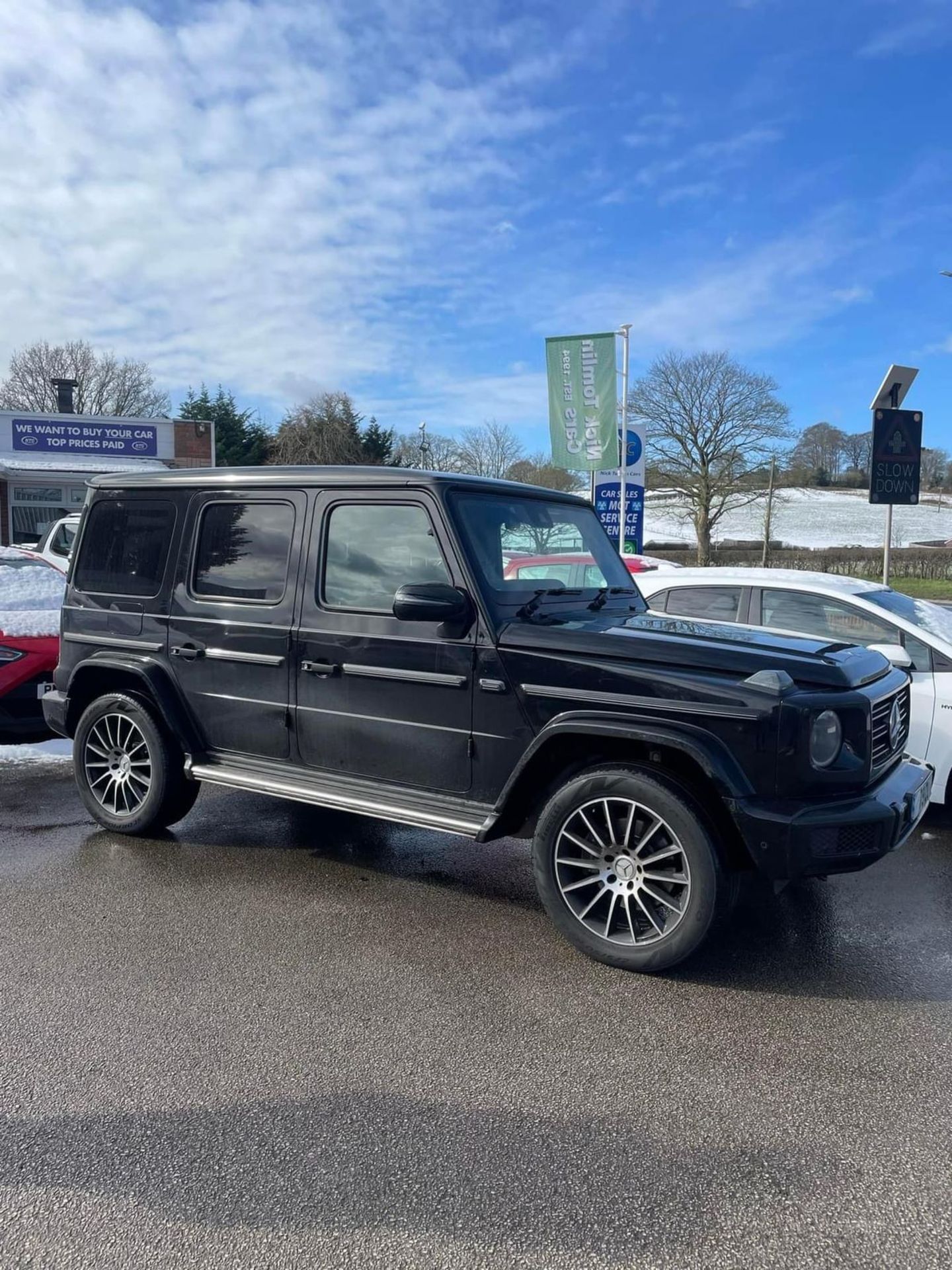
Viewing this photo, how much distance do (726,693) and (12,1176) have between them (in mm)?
2696

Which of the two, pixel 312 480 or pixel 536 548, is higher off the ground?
pixel 312 480

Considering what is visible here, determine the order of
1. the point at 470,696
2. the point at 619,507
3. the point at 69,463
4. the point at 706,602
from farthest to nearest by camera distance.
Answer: the point at 69,463 → the point at 619,507 → the point at 706,602 → the point at 470,696

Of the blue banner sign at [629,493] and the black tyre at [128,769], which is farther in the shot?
the blue banner sign at [629,493]

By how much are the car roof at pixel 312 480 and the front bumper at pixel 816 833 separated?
1.97m

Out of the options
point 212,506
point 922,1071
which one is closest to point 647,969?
point 922,1071

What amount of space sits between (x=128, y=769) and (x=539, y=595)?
266 centimetres

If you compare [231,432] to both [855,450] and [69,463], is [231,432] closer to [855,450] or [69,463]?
[69,463]

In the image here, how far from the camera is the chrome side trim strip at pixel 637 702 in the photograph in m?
3.46

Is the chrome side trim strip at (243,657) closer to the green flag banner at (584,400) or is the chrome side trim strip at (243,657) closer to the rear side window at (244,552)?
the rear side window at (244,552)

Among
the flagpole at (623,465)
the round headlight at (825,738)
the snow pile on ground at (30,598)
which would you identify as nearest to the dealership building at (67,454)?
the flagpole at (623,465)

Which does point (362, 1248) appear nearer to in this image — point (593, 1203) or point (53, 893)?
point (593, 1203)

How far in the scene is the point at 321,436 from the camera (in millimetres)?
42531

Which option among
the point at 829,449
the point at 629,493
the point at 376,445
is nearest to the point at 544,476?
the point at 376,445

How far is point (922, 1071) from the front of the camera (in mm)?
3031
